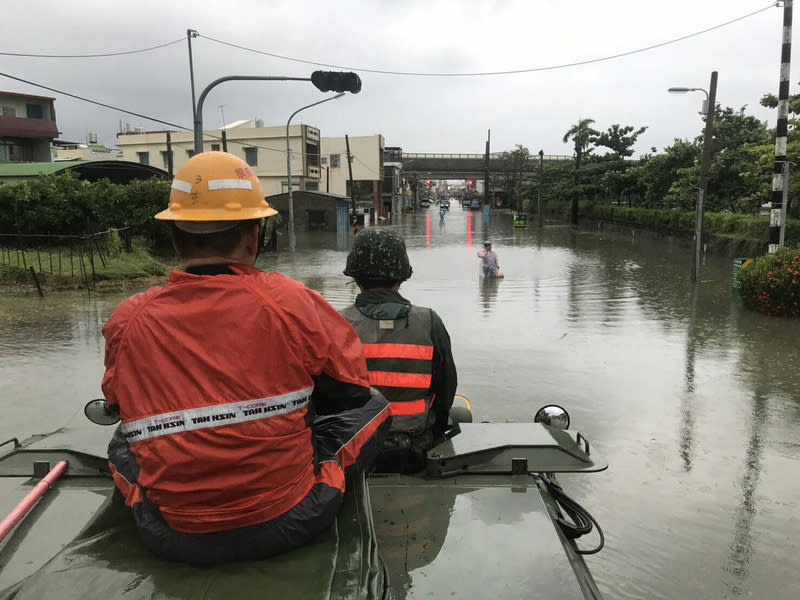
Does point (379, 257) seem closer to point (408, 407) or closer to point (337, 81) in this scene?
point (408, 407)

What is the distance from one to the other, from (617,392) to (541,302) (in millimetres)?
7429

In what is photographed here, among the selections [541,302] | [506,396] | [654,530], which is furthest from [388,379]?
[541,302]

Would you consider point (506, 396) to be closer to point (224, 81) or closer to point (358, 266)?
point (358, 266)

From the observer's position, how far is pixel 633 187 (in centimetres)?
4616

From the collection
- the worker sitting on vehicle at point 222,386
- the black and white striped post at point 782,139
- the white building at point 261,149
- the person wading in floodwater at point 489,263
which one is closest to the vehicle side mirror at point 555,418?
the worker sitting on vehicle at point 222,386

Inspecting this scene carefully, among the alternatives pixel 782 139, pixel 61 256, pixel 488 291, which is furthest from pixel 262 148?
pixel 782 139

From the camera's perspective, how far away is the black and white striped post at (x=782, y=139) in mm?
14398

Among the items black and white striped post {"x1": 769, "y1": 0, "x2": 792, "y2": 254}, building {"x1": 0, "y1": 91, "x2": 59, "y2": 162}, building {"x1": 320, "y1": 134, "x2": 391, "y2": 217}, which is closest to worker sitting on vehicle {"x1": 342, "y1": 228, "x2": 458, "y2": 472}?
black and white striped post {"x1": 769, "y1": 0, "x2": 792, "y2": 254}

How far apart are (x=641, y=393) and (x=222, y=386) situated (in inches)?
283

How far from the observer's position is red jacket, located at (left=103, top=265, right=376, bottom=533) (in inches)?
76.1

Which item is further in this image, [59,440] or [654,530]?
[654,530]

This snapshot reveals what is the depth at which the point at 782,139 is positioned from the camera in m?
14.8

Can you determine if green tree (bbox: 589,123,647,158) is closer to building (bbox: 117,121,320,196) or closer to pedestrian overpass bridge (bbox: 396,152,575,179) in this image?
building (bbox: 117,121,320,196)

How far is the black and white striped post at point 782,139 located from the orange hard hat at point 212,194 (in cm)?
1501
